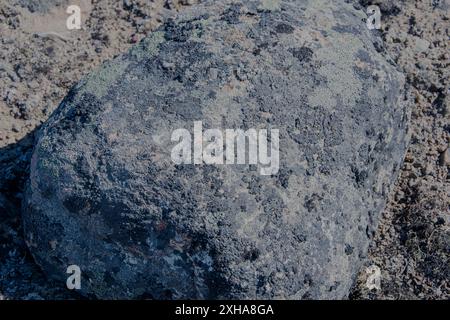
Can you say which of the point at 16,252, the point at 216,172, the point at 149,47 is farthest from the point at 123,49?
the point at 216,172

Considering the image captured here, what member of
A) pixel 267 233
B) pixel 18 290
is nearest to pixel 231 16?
pixel 267 233

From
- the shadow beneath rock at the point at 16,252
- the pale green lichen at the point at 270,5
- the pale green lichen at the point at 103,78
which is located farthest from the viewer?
the pale green lichen at the point at 270,5

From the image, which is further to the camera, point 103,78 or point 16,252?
point 16,252

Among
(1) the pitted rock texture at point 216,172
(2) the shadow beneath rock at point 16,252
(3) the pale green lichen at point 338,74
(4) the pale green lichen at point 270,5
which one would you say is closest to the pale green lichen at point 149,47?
(1) the pitted rock texture at point 216,172

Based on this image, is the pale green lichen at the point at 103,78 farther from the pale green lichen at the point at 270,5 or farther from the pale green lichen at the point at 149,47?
the pale green lichen at the point at 270,5

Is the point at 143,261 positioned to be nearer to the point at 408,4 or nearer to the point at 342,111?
the point at 342,111

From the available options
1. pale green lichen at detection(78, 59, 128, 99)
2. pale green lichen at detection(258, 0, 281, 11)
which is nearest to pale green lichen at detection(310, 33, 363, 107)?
pale green lichen at detection(258, 0, 281, 11)

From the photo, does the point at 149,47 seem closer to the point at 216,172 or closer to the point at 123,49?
the point at 216,172
